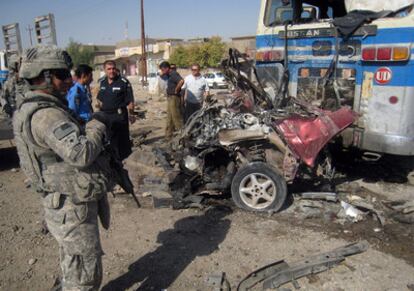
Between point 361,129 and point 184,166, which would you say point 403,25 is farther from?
point 184,166

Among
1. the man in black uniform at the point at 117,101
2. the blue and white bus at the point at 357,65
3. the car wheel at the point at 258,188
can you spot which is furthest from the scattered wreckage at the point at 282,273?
the man in black uniform at the point at 117,101

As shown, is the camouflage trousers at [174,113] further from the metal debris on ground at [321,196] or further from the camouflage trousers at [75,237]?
the camouflage trousers at [75,237]

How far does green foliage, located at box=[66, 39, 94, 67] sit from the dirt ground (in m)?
Result: 67.0

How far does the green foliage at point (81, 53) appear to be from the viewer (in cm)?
6794

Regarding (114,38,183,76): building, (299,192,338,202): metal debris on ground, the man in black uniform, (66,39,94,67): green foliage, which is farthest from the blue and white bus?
(66,39,94,67): green foliage

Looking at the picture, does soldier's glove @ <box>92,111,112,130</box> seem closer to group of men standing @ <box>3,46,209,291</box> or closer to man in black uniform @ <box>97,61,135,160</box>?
group of men standing @ <box>3,46,209,291</box>

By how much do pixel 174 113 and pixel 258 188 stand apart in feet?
14.0

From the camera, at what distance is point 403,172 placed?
19.2 ft

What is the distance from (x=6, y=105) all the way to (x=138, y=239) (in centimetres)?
594

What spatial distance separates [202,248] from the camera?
390 cm

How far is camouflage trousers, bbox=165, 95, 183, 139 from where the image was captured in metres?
8.41

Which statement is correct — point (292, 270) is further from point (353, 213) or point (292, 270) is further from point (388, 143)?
point (388, 143)

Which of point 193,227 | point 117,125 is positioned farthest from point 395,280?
point 117,125

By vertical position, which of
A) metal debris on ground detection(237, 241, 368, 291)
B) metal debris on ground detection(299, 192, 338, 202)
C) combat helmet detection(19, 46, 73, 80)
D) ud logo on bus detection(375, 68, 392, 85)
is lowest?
metal debris on ground detection(237, 241, 368, 291)
